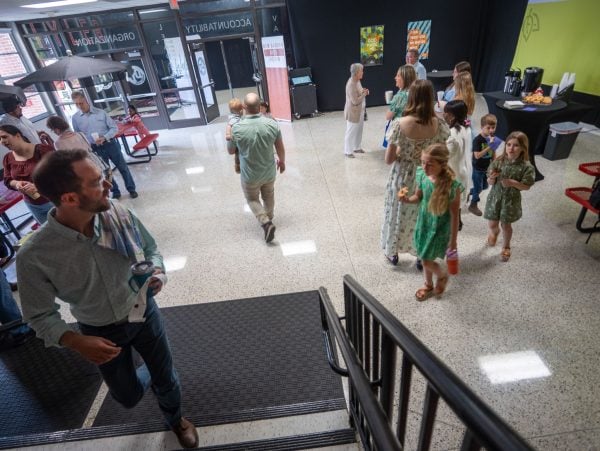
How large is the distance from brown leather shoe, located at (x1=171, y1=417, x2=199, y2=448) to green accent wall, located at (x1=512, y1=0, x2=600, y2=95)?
26.3 ft

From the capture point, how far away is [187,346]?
2.70 m

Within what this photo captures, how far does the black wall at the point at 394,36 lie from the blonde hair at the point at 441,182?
757cm

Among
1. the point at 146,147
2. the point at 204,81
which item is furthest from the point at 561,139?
the point at 204,81

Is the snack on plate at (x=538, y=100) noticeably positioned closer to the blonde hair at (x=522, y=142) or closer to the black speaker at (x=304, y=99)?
the blonde hair at (x=522, y=142)

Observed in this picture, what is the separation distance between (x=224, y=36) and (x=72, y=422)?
8.74m

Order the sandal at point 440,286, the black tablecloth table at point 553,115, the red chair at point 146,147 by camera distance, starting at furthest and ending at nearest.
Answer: the red chair at point 146,147, the black tablecloth table at point 553,115, the sandal at point 440,286

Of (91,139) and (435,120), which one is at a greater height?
(435,120)

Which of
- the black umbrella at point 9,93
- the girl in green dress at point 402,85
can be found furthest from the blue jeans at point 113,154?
the girl in green dress at point 402,85

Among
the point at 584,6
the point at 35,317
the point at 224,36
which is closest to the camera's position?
the point at 35,317

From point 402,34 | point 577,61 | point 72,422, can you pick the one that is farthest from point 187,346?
point 402,34

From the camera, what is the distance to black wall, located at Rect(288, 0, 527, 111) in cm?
824

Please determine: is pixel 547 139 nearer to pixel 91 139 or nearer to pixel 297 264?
pixel 297 264

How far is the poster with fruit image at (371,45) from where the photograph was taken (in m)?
8.55

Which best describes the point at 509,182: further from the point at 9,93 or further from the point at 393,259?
the point at 9,93
